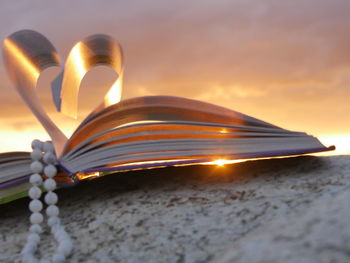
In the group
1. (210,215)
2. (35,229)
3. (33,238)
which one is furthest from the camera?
(35,229)

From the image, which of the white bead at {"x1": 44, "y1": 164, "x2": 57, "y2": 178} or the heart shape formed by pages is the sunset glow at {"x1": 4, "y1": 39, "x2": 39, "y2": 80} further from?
the white bead at {"x1": 44, "y1": 164, "x2": 57, "y2": 178}

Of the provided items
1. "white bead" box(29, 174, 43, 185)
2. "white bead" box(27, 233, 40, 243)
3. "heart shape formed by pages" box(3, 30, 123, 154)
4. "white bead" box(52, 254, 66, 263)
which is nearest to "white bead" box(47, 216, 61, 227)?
"white bead" box(27, 233, 40, 243)

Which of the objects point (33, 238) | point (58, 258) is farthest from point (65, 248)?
point (33, 238)

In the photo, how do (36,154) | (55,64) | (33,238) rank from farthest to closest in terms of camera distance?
(55,64), (36,154), (33,238)

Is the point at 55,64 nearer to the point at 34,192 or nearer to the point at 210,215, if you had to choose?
the point at 34,192

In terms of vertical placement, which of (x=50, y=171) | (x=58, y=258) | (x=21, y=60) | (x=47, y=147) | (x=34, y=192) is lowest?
(x=58, y=258)

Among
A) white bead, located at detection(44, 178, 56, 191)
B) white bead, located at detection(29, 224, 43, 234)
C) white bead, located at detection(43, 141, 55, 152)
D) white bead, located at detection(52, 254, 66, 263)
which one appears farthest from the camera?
white bead, located at detection(43, 141, 55, 152)

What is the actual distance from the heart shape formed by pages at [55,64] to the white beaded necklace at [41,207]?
0.37 metres

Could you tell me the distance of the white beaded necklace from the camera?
180 cm

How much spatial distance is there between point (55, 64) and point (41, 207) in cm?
122

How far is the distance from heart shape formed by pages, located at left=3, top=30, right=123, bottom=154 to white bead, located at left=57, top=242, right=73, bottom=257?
0.97 m

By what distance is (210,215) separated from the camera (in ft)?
5.99

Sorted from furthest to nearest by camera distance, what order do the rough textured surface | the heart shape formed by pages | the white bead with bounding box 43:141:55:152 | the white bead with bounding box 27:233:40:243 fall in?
the heart shape formed by pages
the white bead with bounding box 43:141:55:152
the white bead with bounding box 27:233:40:243
the rough textured surface

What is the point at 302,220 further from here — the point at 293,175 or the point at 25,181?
the point at 25,181
